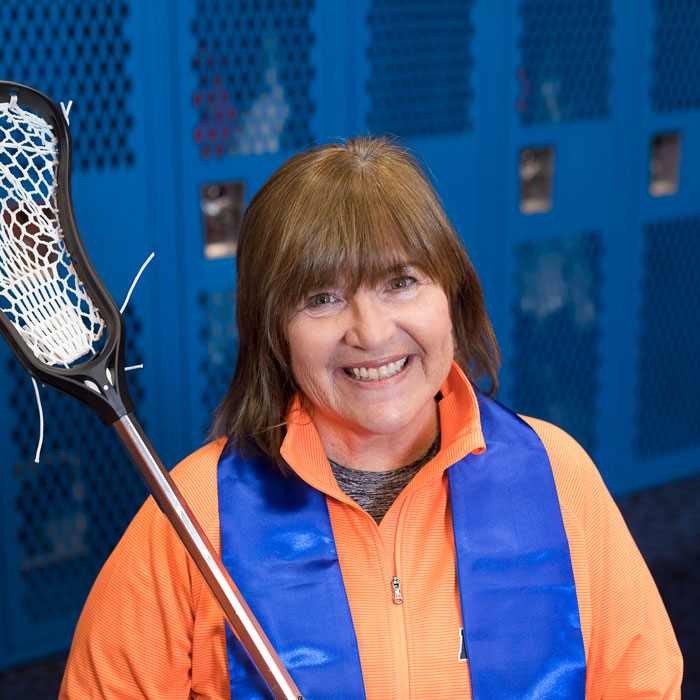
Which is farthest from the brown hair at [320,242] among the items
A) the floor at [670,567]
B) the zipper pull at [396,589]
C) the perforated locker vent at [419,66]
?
the floor at [670,567]

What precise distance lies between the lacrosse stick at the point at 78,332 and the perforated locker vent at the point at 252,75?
1169 mm

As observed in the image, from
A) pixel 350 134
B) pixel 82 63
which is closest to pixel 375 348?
pixel 82 63

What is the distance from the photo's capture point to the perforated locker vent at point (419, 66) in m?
2.52

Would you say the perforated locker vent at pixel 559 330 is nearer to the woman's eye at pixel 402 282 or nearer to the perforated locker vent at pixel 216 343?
the perforated locker vent at pixel 216 343

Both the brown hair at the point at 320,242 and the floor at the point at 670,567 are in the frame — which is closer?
the brown hair at the point at 320,242

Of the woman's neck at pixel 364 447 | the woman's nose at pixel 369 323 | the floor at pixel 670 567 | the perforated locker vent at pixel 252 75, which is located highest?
the perforated locker vent at pixel 252 75

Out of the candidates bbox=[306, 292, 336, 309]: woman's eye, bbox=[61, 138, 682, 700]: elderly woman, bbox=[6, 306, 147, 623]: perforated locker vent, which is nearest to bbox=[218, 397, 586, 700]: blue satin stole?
bbox=[61, 138, 682, 700]: elderly woman

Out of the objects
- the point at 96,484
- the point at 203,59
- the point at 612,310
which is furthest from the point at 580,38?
the point at 96,484

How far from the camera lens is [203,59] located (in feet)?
7.47

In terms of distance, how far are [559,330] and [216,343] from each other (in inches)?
41.3

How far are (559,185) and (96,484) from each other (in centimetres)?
145

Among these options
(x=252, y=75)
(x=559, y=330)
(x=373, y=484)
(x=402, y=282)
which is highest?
(x=252, y=75)

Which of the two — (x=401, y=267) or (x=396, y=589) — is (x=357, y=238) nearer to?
(x=401, y=267)

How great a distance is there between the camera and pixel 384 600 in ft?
4.26
